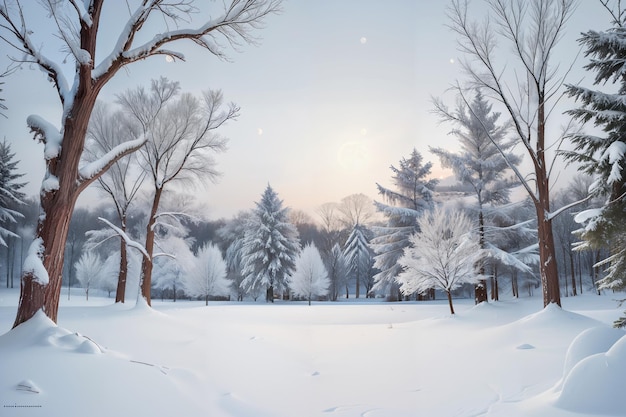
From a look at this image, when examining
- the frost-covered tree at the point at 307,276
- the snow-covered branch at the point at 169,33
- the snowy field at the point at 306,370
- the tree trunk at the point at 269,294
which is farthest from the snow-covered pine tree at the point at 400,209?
the snow-covered branch at the point at 169,33

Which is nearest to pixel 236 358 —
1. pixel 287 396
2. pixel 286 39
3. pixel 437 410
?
pixel 287 396

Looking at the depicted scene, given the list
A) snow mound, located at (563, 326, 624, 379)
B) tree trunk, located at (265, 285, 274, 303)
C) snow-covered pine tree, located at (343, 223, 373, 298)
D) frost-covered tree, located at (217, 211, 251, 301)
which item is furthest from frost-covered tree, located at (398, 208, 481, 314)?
frost-covered tree, located at (217, 211, 251, 301)

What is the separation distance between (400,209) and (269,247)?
423 inches

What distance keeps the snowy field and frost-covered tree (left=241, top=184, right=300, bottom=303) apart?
690 inches

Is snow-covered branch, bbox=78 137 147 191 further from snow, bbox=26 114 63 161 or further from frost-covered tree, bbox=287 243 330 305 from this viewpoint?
frost-covered tree, bbox=287 243 330 305

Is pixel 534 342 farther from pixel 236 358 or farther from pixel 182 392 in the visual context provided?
pixel 182 392

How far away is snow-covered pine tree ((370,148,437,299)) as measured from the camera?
2330 cm

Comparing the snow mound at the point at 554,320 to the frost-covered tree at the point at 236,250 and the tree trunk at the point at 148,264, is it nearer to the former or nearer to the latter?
the tree trunk at the point at 148,264

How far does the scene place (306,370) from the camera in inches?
265

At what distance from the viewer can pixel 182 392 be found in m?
3.83

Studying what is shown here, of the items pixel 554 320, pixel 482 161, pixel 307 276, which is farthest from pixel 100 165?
pixel 307 276

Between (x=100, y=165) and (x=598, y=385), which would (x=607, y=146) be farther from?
(x=100, y=165)

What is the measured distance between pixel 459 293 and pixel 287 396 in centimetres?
3331

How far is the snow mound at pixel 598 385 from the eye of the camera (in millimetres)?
2775
